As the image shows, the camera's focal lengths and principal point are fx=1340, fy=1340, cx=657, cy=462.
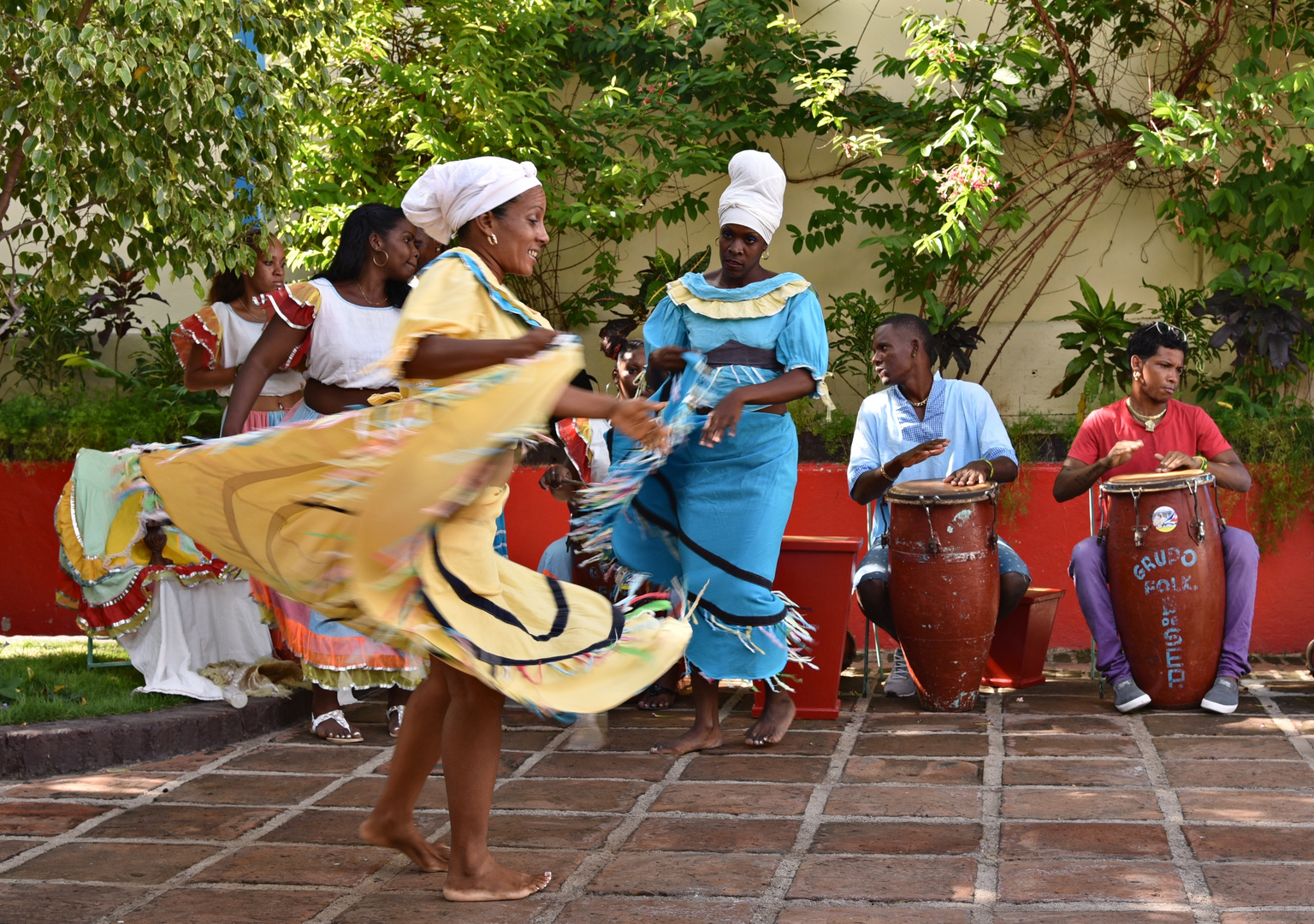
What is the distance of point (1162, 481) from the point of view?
5.31 meters

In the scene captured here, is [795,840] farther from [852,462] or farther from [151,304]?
[151,304]

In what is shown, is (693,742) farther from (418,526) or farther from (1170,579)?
(418,526)

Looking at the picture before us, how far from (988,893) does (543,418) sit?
162cm

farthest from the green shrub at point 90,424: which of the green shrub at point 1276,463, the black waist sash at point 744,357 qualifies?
the green shrub at point 1276,463

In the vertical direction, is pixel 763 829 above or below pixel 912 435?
below

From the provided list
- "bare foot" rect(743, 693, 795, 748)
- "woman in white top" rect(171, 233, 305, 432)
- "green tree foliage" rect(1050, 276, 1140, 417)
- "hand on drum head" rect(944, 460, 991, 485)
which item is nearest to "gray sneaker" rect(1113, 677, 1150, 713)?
"hand on drum head" rect(944, 460, 991, 485)

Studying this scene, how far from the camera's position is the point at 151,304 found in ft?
28.5

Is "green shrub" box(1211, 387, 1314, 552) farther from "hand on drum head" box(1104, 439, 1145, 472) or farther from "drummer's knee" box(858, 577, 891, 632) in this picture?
"drummer's knee" box(858, 577, 891, 632)

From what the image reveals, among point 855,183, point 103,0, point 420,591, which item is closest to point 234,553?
point 420,591

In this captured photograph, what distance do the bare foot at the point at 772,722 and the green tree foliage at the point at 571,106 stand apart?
10.2ft

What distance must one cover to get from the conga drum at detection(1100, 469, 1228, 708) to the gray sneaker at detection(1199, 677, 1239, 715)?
0.16ft

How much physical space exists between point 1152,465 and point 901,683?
1.44m

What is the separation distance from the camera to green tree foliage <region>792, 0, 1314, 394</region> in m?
7.04

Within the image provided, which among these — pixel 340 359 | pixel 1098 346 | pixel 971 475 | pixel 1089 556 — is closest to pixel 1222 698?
pixel 1089 556
